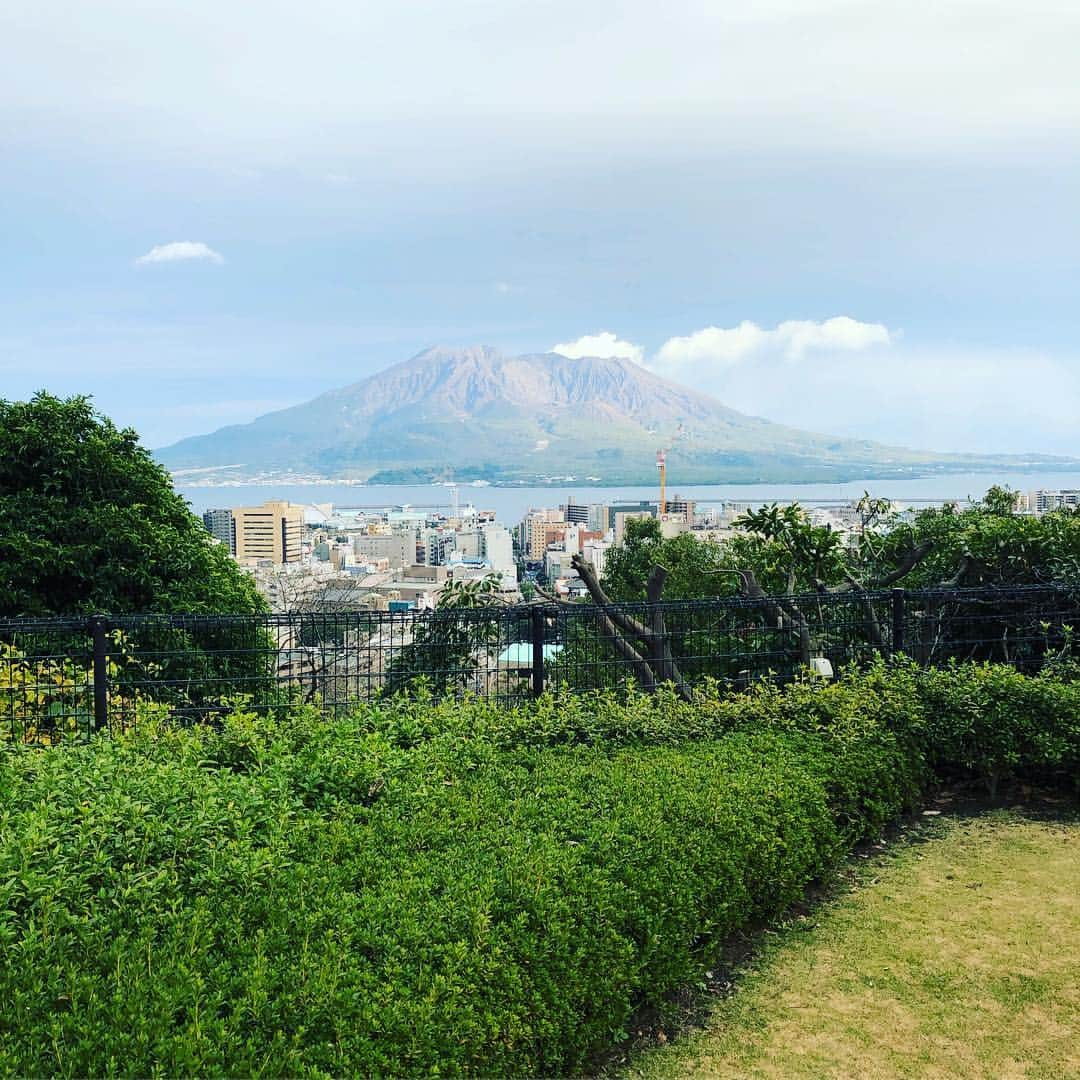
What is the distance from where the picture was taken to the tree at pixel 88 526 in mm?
7953

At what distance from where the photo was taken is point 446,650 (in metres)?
6.14

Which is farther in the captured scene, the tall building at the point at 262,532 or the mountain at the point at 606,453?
the mountain at the point at 606,453

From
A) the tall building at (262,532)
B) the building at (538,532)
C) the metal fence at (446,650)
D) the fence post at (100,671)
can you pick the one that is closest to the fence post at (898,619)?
the metal fence at (446,650)

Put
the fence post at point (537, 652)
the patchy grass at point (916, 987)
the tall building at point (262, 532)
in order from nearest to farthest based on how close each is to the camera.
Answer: the patchy grass at point (916, 987), the fence post at point (537, 652), the tall building at point (262, 532)

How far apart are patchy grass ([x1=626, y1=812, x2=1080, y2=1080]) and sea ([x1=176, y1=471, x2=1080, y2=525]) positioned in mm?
51063

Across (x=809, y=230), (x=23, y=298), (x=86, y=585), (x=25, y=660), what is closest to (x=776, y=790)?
(x=25, y=660)

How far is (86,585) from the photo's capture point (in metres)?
8.13

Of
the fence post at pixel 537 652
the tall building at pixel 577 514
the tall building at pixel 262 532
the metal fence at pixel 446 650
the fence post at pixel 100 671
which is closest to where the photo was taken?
the fence post at pixel 100 671

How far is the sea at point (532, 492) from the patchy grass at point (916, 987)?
51063 millimetres

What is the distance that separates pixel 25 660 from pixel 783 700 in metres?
4.16

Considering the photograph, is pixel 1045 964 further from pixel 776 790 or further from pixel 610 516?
pixel 610 516

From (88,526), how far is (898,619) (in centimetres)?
624

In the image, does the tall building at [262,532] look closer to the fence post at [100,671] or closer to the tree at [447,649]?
the tree at [447,649]

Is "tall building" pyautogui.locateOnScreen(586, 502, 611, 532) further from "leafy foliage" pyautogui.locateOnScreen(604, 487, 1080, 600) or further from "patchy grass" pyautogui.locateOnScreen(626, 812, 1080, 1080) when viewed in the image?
"patchy grass" pyautogui.locateOnScreen(626, 812, 1080, 1080)
